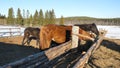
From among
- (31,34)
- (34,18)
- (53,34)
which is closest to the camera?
(53,34)

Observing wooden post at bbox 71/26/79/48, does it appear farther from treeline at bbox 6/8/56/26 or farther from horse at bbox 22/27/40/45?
treeline at bbox 6/8/56/26

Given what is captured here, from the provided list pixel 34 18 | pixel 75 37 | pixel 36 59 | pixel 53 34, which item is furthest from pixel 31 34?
pixel 34 18

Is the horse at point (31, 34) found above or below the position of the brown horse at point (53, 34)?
below

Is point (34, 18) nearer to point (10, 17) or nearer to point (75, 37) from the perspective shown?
point (10, 17)

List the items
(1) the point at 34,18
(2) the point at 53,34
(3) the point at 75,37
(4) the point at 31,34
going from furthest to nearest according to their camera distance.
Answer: (1) the point at 34,18 < (4) the point at 31,34 < (2) the point at 53,34 < (3) the point at 75,37

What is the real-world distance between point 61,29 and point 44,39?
0.75 metres

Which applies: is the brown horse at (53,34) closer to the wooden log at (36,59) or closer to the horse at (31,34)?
the wooden log at (36,59)

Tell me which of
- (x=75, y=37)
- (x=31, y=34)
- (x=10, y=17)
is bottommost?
(x=31, y=34)

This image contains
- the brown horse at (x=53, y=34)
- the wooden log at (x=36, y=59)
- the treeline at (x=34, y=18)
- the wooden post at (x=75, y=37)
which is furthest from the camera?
the treeline at (x=34, y=18)

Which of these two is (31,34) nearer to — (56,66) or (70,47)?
(70,47)

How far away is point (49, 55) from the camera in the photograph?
18.1ft

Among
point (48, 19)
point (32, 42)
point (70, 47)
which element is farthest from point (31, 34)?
point (48, 19)

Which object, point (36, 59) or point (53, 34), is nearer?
point (36, 59)

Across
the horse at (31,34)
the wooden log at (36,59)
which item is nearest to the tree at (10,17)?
the horse at (31,34)
